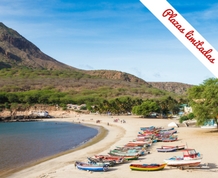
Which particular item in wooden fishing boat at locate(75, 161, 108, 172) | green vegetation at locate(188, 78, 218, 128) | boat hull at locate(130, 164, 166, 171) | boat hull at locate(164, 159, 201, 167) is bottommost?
wooden fishing boat at locate(75, 161, 108, 172)

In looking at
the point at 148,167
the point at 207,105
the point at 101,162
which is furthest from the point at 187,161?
the point at 207,105

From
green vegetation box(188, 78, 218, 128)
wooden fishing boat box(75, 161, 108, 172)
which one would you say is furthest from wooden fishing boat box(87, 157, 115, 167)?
green vegetation box(188, 78, 218, 128)

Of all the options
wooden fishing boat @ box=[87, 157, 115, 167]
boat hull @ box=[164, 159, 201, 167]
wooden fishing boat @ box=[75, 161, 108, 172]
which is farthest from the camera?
wooden fishing boat @ box=[87, 157, 115, 167]

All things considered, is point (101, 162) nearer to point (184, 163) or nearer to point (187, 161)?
point (184, 163)

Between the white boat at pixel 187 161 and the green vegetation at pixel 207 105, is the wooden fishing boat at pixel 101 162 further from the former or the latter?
the green vegetation at pixel 207 105

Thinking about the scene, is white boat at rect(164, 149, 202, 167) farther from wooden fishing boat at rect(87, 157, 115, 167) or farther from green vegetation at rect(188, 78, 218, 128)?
green vegetation at rect(188, 78, 218, 128)

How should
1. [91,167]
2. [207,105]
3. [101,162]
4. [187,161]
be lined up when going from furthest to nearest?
[207,105] < [101,162] < [91,167] < [187,161]

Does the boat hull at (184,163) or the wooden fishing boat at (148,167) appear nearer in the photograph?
the boat hull at (184,163)

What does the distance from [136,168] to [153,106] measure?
76.7m

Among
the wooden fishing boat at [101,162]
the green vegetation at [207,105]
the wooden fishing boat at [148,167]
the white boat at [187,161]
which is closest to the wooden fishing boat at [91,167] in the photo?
the wooden fishing boat at [101,162]

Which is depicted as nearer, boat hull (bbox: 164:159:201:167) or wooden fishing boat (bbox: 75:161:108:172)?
boat hull (bbox: 164:159:201:167)

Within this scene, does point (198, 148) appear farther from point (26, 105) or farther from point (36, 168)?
point (26, 105)

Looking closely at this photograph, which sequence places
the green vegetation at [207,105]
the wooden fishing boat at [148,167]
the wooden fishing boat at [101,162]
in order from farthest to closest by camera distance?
the green vegetation at [207,105] → the wooden fishing boat at [101,162] → the wooden fishing boat at [148,167]

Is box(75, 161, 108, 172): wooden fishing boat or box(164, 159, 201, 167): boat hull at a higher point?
box(164, 159, 201, 167): boat hull
